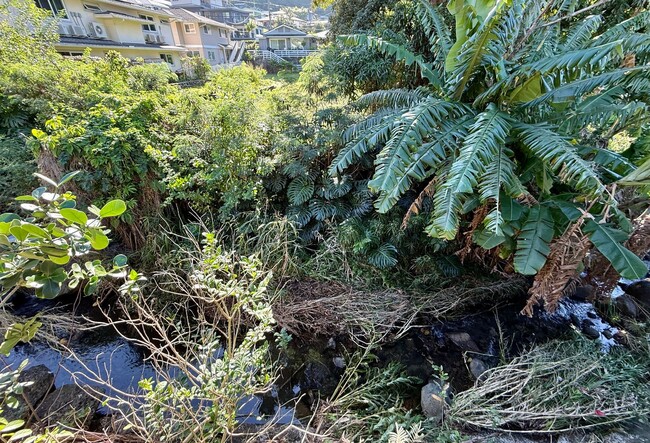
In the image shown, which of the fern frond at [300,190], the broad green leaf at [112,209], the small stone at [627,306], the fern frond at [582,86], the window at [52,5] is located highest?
the fern frond at [582,86]

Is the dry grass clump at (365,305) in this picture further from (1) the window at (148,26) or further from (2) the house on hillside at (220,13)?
(2) the house on hillside at (220,13)

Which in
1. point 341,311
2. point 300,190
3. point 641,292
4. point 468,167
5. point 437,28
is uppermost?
point 437,28

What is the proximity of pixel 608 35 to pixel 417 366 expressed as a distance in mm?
3395

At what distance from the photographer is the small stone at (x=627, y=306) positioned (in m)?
3.14

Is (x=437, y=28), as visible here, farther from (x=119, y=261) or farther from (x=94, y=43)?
(x=94, y=43)

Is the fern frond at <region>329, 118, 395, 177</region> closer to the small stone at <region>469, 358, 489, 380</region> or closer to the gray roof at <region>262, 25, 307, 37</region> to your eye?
the small stone at <region>469, 358, 489, 380</region>

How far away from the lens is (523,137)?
2424 millimetres

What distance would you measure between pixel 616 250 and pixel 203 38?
2248 cm

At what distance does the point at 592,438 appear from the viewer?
2025 mm

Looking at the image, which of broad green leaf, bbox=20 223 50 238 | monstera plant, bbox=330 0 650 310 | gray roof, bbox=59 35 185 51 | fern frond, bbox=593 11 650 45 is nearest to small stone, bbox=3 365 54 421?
broad green leaf, bbox=20 223 50 238


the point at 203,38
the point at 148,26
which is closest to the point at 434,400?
the point at 148,26

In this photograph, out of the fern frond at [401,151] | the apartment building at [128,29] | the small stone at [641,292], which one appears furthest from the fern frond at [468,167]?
the apartment building at [128,29]

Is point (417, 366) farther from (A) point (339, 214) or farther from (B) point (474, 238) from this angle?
(A) point (339, 214)

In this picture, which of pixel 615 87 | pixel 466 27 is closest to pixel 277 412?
pixel 466 27
